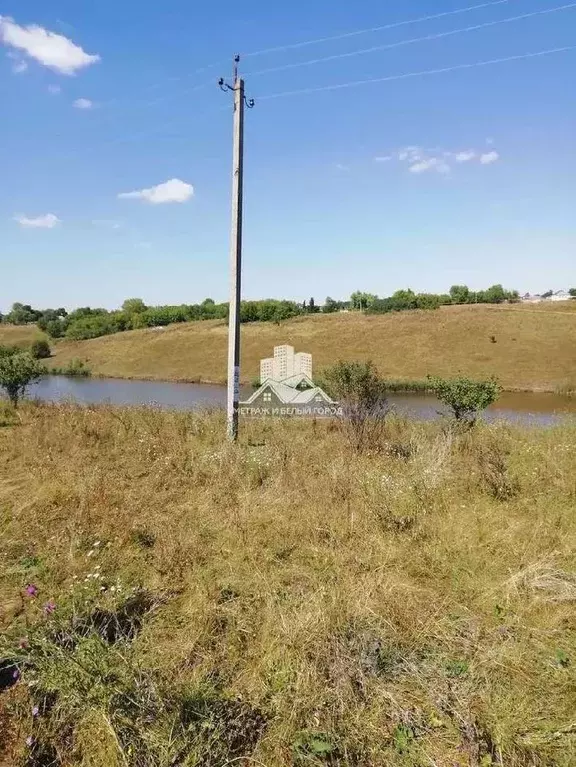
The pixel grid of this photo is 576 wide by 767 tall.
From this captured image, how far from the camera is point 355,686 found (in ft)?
7.14

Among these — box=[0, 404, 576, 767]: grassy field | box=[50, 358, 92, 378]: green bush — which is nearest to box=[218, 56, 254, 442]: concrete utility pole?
box=[0, 404, 576, 767]: grassy field

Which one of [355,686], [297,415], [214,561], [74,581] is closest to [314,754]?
[355,686]

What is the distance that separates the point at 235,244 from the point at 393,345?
29.6 meters

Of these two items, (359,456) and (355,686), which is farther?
(359,456)

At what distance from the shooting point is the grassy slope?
29359 mm

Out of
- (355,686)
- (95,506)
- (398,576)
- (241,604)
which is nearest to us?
(355,686)

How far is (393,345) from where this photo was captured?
3472 cm

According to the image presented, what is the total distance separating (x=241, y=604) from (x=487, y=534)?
2.18 metres

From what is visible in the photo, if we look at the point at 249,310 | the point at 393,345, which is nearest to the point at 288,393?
the point at 393,345

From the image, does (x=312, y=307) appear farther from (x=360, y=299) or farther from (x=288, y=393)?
(x=288, y=393)

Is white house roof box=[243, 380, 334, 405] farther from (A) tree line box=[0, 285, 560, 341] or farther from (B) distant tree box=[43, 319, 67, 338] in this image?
(B) distant tree box=[43, 319, 67, 338]

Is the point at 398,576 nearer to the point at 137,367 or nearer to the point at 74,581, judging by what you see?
the point at 74,581

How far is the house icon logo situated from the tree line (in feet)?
100

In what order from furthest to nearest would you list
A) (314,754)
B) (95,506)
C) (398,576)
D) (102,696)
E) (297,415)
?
1. (297,415)
2. (95,506)
3. (398,576)
4. (102,696)
5. (314,754)
